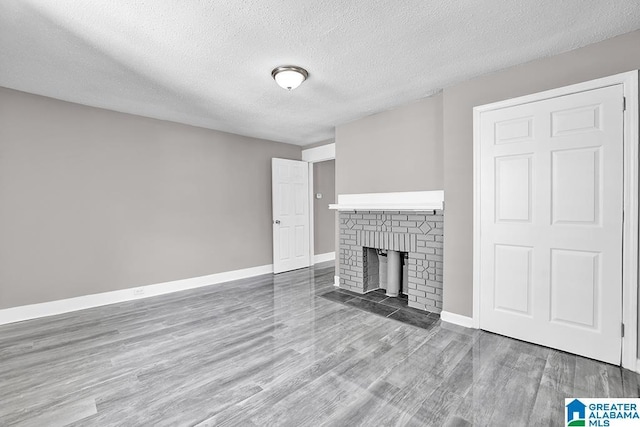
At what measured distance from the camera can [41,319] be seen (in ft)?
10.8

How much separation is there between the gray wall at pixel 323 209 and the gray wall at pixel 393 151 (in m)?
1.96

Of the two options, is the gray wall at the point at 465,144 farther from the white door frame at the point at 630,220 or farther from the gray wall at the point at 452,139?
the white door frame at the point at 630,220

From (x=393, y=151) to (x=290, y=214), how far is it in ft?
8.43

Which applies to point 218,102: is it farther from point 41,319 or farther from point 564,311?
point 564,311

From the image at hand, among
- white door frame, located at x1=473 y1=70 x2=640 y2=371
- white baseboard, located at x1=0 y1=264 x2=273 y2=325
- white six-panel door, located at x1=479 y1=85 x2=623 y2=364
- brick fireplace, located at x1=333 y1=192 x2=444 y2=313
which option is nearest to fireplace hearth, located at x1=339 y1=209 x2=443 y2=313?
brick fireplace, located at x1=333 y1=192 x2=444 y2=313

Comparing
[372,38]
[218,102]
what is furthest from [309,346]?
[218,102]

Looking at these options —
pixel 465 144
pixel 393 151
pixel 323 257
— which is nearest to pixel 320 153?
pixel 393 151

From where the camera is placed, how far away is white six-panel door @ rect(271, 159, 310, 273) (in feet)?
18.0

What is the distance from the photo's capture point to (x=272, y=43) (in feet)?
7.59

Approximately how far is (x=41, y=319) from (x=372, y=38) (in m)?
4.57

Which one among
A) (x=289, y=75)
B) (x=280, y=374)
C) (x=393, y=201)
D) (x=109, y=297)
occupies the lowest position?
(x=280, y=374)

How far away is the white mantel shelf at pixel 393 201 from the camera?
3360mm

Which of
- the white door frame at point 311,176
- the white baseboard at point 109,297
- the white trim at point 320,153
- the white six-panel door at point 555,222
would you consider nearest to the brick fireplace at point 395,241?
the white six-panel door at point 555,222

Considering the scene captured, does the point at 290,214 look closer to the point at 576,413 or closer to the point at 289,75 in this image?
the point at 289,75
